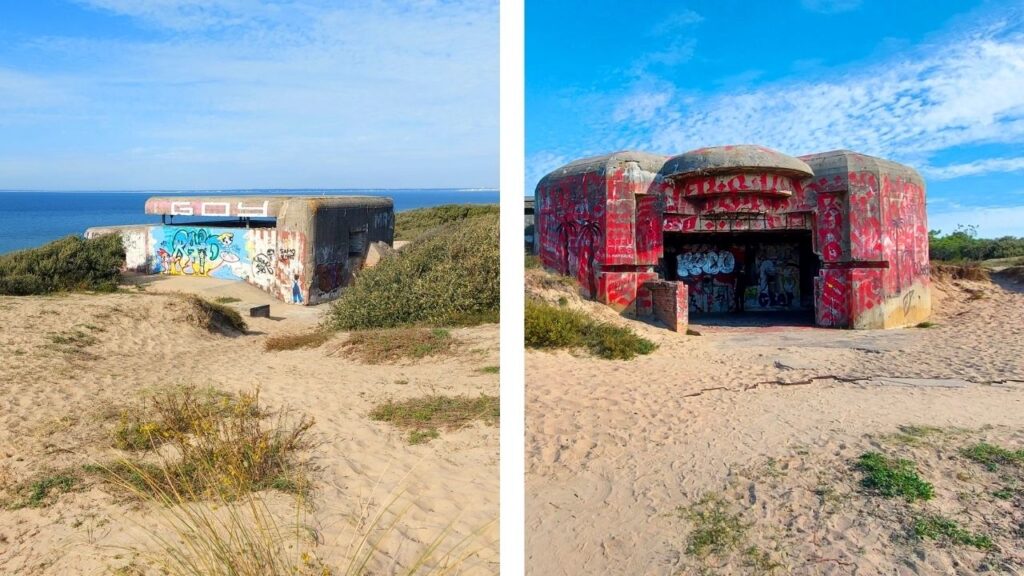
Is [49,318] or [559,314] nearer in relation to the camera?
[559,314]

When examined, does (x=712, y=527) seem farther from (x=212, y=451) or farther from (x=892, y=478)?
(x=212, y=451)

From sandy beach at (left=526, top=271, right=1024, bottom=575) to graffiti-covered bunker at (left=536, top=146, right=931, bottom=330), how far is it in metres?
2.48

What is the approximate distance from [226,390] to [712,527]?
487cm

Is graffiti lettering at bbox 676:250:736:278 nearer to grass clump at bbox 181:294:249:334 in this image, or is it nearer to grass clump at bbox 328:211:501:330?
grass clump at bbox 328:211:501:330

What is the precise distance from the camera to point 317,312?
11.7 m

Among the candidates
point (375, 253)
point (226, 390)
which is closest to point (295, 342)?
point (226, 390)

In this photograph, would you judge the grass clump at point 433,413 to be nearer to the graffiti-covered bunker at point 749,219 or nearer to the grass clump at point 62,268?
the graffiti-covered bunker at point 749,219

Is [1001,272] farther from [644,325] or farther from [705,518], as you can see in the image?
[705,518]

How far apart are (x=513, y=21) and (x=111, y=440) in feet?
13.7

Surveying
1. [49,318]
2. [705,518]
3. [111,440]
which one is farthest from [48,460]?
[49,318]

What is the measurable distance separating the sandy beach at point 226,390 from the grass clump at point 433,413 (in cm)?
11

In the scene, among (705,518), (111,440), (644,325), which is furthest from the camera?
(644,325)

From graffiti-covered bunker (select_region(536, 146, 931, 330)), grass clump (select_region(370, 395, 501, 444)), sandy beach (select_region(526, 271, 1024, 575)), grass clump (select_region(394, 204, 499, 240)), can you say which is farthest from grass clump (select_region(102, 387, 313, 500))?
grass clump (select_region(394, 204, 499, 240))

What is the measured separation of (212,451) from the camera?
12.5 ft
